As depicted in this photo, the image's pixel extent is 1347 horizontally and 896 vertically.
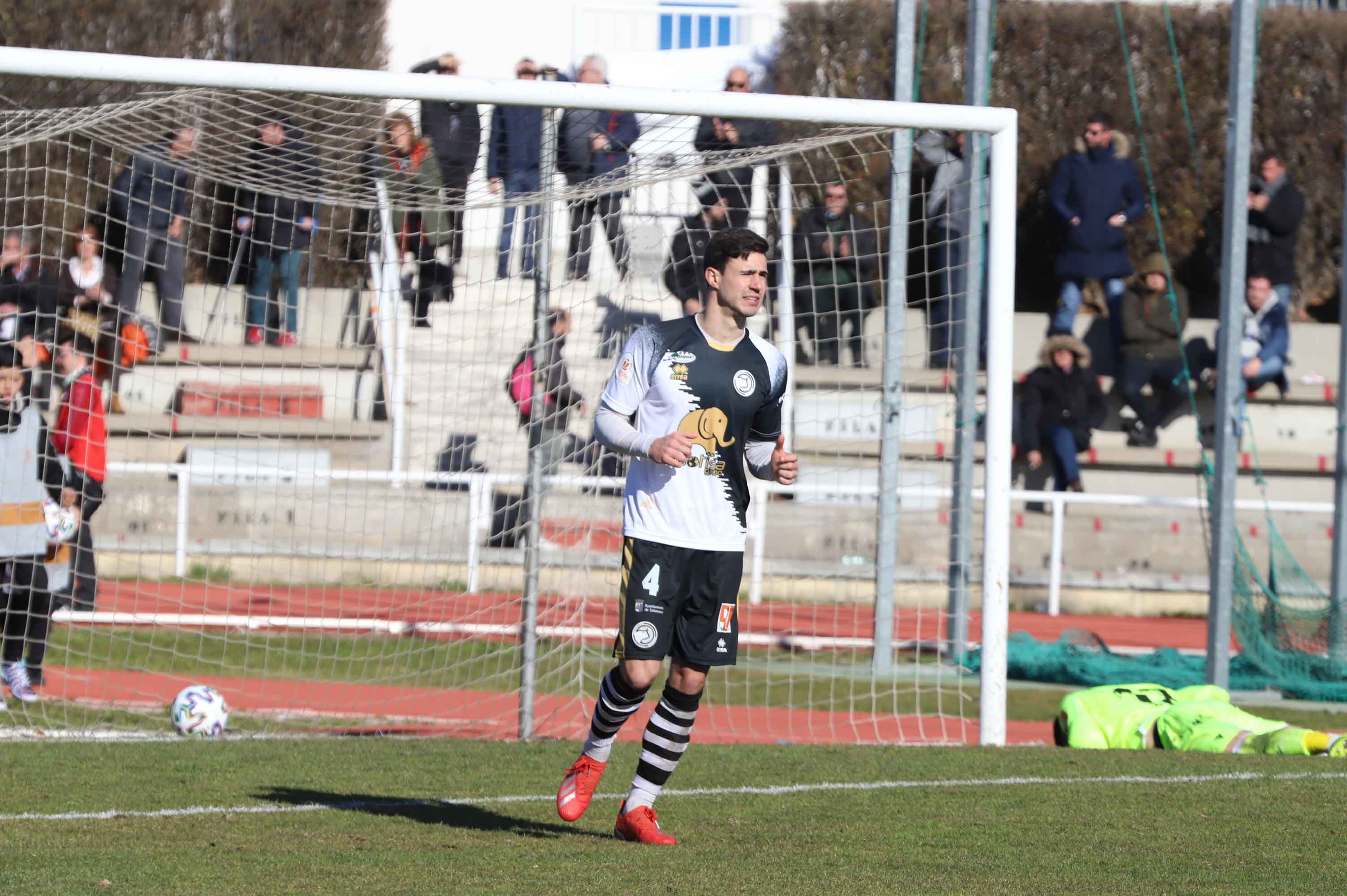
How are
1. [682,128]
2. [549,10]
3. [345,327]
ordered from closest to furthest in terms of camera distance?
1. [682,128]
2. [345,327]
3. [549,10]

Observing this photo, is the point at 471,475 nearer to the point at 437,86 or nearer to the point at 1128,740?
the point at 437,86

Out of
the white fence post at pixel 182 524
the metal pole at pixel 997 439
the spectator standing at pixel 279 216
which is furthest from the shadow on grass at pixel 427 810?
the white fence post at pixel 182 524

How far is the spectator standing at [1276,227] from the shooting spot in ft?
50.5

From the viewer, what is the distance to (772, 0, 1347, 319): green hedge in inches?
740

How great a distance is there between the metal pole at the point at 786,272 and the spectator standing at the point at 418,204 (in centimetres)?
192

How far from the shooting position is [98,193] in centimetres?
1042

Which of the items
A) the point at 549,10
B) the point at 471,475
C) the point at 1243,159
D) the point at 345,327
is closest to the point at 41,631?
the point at 471,475

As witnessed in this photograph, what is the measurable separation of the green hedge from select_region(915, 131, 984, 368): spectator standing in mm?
8084

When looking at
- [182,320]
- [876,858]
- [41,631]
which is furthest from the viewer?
Result: [182,320]

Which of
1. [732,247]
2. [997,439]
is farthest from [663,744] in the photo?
[997,439]

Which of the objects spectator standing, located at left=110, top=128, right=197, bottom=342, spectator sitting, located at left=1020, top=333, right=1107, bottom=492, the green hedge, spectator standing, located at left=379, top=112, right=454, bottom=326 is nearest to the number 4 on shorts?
spectator standing, located at left=379, top=112, right=454, bottom=326

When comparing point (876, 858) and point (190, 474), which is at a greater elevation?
point (190, 474)

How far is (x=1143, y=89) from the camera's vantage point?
765 inches

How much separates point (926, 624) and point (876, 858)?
673 cm
